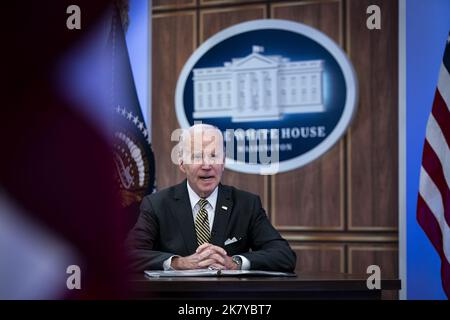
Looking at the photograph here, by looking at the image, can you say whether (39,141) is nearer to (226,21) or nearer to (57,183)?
(57,183)

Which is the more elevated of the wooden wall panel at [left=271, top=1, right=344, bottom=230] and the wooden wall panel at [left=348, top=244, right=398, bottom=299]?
the wooden wall panel at [left=271, top=1, right=344, bottom=230]

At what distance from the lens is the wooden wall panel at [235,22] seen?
2836 millimetres

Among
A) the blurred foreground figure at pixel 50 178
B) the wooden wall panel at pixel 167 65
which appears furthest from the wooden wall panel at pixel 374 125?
the blurred foreground figure at pixel 50 178

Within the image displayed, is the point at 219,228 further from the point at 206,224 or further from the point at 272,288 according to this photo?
the point at 272,288

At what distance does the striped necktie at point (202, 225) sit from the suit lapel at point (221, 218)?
2 centimetres

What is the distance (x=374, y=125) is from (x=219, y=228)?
1.30 m

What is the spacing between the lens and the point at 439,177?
7.13 feet

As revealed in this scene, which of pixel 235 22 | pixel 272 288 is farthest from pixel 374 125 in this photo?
pixel 272 288

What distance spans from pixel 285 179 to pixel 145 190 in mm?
667

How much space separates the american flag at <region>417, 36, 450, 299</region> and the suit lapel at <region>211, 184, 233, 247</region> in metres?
0.93

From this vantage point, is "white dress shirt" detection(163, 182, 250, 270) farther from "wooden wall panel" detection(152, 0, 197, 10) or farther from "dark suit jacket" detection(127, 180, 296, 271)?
"wooden wall panel" detection(152, 0, 197, 10)

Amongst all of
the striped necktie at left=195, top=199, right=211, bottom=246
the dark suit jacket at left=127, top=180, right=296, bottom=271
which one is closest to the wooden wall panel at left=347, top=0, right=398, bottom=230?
the dark suit jacket at left=127, top=180, right=296, bottom=271

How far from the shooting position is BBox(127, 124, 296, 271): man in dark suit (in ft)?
4.82
